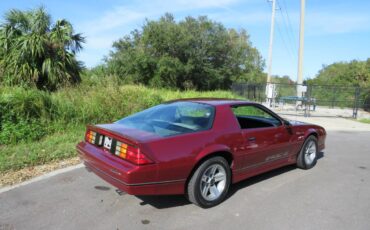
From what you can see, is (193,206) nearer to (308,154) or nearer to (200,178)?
(200,178)

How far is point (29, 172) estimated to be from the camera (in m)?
5.27

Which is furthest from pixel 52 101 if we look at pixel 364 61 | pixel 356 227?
pixel 364 61

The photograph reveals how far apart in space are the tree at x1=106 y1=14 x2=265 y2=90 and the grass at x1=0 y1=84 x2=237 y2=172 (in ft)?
67.2

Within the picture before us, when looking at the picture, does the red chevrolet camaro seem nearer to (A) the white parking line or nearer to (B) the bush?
(A) the white parking line

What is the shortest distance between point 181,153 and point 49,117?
5.45m

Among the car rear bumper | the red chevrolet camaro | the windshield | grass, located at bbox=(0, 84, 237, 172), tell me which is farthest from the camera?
grass, located at bbox=(0, 84, 237, 172)

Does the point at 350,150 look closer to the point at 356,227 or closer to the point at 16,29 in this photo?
the point at 356,227

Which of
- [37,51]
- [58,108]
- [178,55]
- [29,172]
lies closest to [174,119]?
[29,172]

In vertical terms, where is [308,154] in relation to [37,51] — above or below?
→ below

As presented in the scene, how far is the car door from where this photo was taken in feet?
15.1

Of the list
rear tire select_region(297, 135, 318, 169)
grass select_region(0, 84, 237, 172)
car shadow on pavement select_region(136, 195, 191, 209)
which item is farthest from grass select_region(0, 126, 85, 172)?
rear tire select_region(297, 135, 318, 169)

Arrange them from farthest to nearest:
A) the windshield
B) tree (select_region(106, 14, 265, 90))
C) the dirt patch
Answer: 1. tree (select_region(106, 14, 265, 90))
2. the dirt patch
3. the windshield

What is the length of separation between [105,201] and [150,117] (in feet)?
4.38

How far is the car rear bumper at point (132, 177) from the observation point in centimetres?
347
